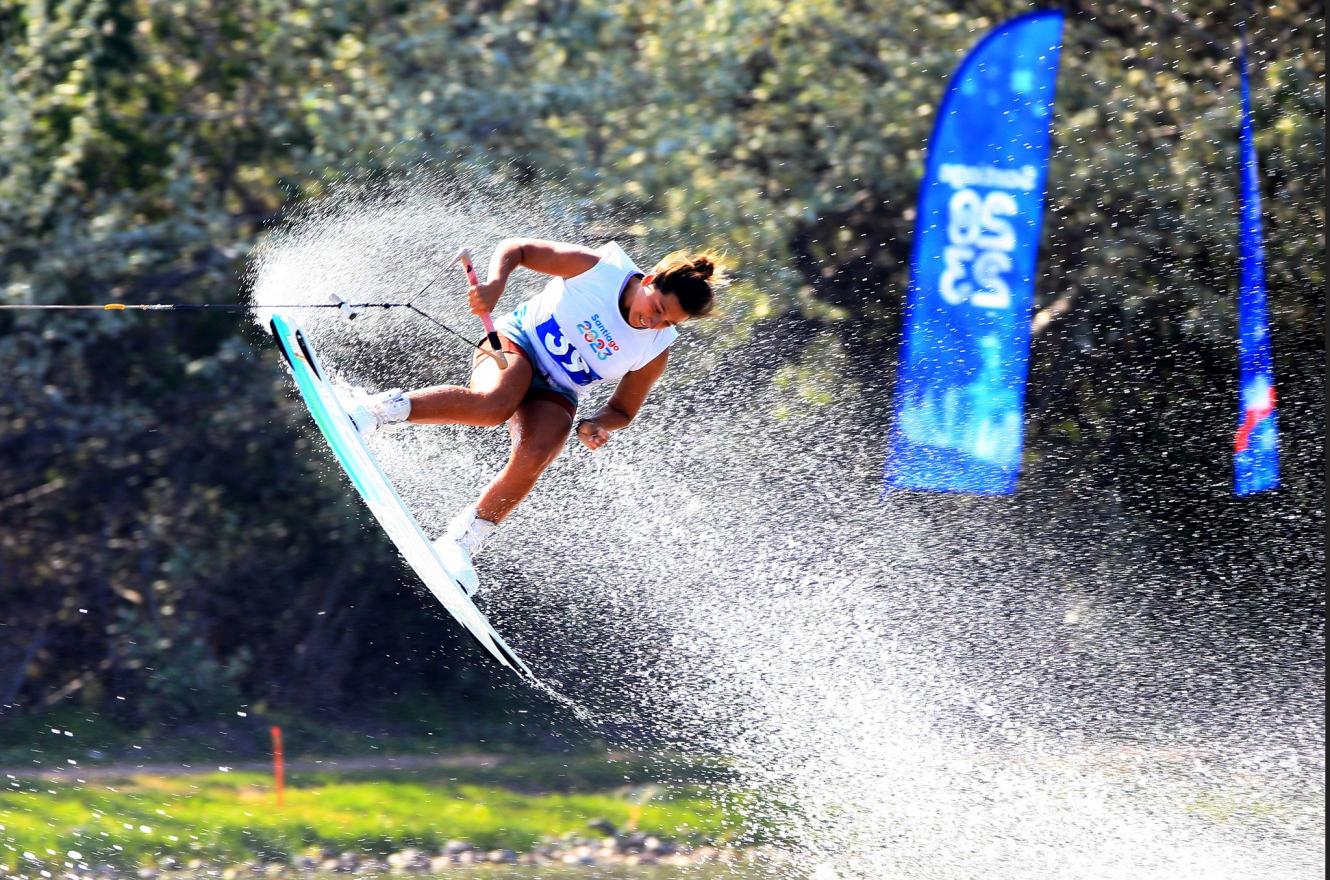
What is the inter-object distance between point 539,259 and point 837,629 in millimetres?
3207

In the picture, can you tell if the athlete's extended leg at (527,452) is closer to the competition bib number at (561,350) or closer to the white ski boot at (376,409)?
the competition bib number at (561,350)

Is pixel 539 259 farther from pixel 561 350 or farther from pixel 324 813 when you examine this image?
pixel 324 813

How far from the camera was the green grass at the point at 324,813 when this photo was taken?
6688 millimetres

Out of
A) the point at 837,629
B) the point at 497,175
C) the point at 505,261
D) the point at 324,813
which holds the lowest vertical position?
the point at 324,813

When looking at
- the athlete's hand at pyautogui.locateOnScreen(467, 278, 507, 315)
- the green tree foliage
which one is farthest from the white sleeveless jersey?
the green tree foliage

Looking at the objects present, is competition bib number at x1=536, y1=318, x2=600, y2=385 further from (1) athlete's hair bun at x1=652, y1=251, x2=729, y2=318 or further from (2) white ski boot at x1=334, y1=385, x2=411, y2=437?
(2) white ski boot at x1=334, y1=385, x2=411, y2=437

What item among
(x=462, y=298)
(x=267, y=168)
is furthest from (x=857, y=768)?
(x=267, y=168)

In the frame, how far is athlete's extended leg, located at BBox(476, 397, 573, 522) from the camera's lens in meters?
5.25

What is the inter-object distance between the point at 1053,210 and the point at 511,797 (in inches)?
161

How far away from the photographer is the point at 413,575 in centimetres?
888

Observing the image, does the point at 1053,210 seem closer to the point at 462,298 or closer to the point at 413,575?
the point at 462,298

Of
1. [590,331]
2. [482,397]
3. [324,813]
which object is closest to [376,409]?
[482,397]

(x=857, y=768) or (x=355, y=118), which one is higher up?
(x=355, y=118)

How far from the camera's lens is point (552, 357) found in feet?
17.4
